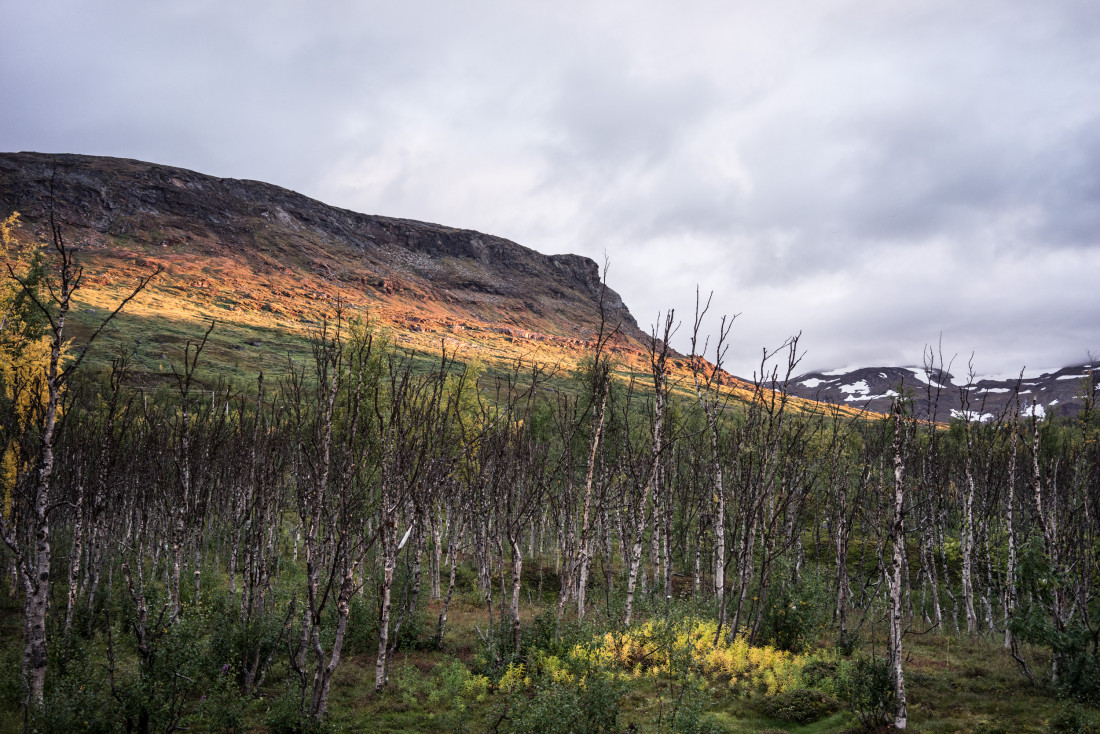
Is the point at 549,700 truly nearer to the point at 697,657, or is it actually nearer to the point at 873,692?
the point at 873,692

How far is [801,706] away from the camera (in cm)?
1272

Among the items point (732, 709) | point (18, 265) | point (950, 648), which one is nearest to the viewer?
point (732, 709)

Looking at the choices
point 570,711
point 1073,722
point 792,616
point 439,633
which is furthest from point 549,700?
point 792,616

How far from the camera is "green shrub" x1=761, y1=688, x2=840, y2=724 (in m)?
12.6

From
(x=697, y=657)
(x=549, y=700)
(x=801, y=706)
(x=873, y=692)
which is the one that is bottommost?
(x=697, y=657)

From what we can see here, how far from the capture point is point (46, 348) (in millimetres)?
23766

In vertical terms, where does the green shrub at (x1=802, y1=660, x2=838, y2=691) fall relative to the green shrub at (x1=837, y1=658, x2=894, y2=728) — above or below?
below

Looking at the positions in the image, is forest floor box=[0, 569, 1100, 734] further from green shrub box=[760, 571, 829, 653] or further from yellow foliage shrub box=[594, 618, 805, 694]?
green shrub box=[760, 571, 829, 653]

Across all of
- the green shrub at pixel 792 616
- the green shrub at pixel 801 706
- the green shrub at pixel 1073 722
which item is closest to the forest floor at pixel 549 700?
the green shrub at pixel 1073 722

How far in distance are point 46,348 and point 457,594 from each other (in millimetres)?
23831

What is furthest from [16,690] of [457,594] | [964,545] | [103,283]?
[103,283]

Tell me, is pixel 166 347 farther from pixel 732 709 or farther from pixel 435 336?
pixel 732 709

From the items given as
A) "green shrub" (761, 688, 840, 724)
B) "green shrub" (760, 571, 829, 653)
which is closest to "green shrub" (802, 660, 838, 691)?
"green shrub" (761, 688, 840, 724)

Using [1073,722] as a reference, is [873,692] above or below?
below
